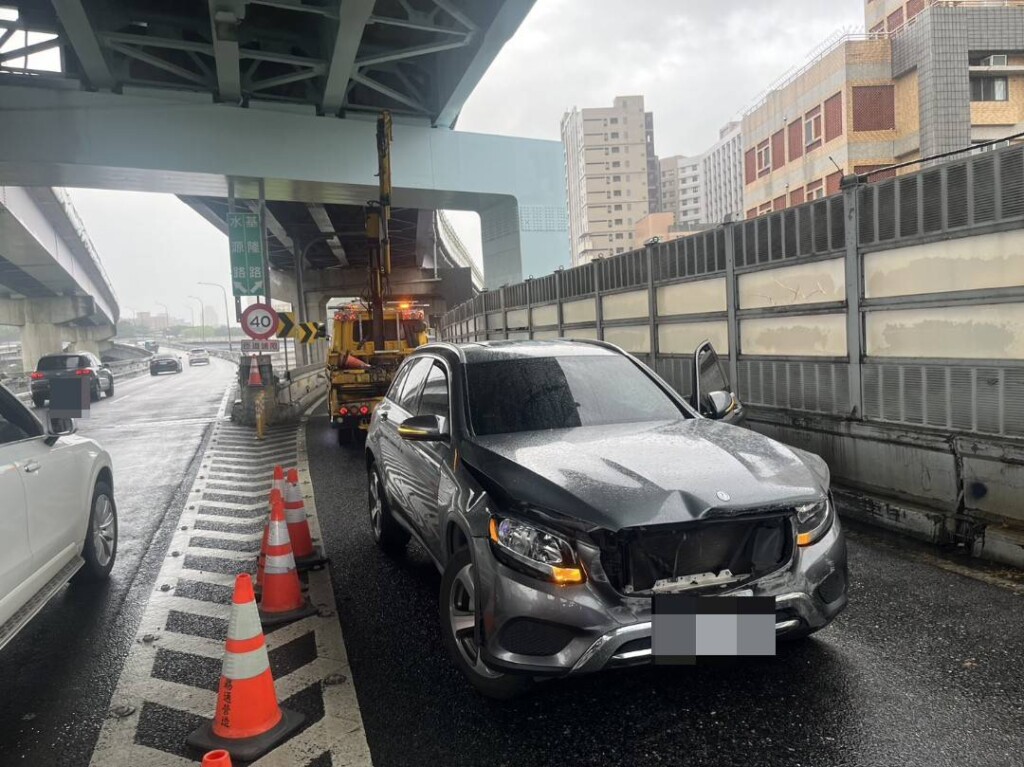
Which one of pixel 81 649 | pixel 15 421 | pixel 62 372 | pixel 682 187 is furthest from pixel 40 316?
pixel 682 187

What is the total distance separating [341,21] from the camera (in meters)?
12.0

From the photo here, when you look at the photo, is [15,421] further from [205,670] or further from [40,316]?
[40,316]

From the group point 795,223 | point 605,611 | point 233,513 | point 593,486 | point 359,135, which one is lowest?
point 233,513

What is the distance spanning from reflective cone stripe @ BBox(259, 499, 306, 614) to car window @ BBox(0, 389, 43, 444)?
4.85 ft

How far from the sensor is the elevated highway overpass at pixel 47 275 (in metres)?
23.8

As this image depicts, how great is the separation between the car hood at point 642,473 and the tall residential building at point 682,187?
181117 millimetres

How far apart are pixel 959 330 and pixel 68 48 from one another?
648 inches

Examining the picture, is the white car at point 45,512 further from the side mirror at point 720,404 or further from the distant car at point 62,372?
the distant car at point 62,372

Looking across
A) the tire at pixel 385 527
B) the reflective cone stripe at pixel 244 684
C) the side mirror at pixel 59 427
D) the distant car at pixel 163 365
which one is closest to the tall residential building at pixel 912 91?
the tire at pixel 385 527

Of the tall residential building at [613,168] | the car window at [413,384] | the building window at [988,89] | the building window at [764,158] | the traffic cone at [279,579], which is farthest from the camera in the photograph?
the tall residential building at [613,168]

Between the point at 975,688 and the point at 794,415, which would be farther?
the point at 794,415

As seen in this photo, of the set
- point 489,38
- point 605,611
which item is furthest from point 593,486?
point 489,38

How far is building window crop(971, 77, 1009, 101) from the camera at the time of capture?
34938 mm

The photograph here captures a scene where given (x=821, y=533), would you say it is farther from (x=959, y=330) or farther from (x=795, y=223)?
(x=795, y=223)
